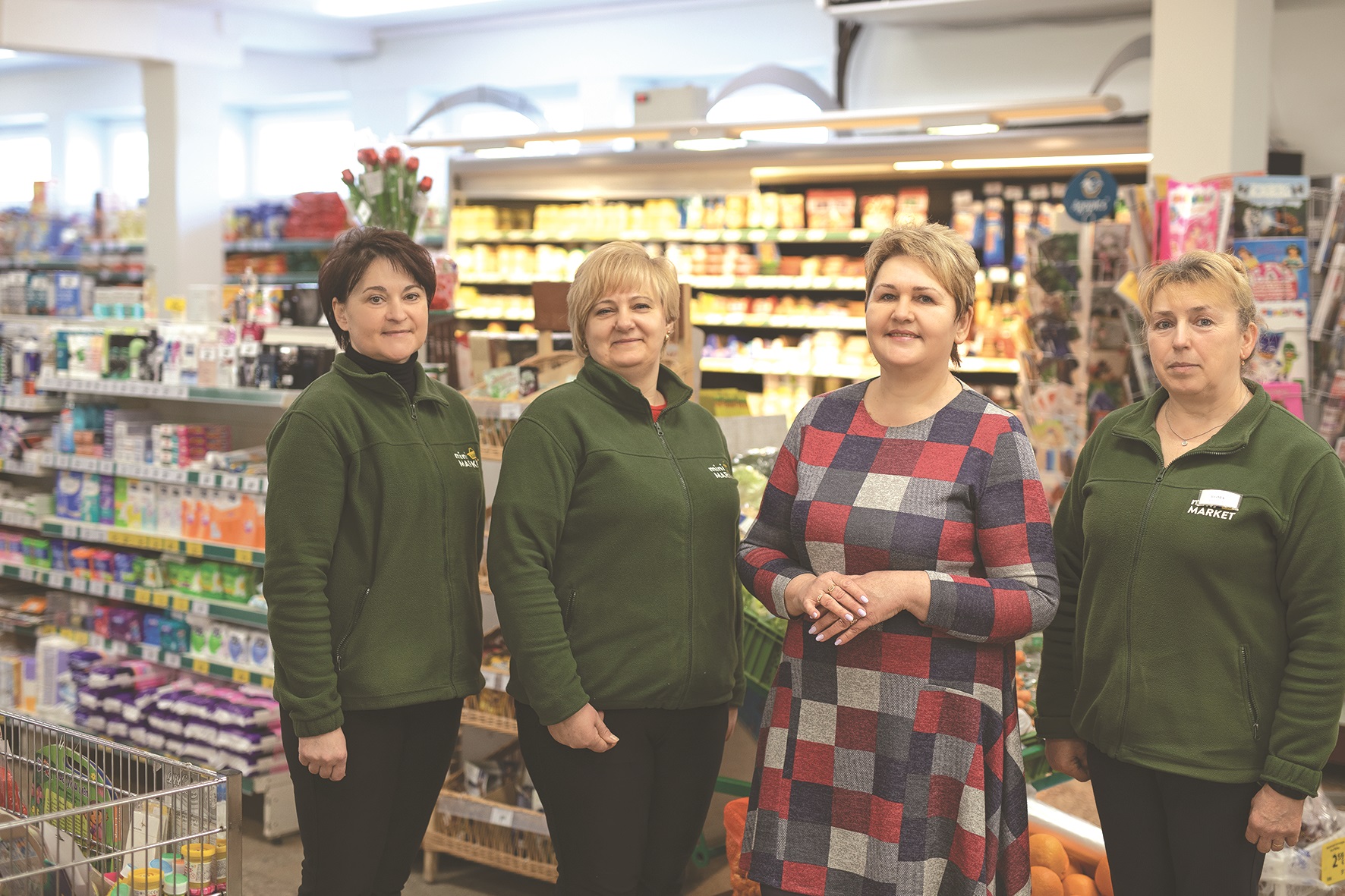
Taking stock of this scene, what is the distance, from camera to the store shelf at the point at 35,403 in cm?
523

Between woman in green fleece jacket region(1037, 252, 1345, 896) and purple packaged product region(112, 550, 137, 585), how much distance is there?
3926 millimetres

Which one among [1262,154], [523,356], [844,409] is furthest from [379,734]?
[1262,154]

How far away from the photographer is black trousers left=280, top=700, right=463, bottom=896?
2203 mm

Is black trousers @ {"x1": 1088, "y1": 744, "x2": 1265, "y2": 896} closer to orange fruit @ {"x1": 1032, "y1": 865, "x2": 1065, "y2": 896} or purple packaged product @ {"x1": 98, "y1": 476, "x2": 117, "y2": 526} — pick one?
orange fruit @ {"x1": 1032, "y1": 865, "x2": 1065, "y2": 896}

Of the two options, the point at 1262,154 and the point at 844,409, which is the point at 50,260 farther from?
the point at 844,409

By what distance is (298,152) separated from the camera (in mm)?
13062

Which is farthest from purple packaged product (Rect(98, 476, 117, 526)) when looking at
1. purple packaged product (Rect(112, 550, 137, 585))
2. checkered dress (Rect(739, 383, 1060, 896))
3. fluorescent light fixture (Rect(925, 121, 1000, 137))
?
fluorescent light fixture (Rect(925, 121, 1000, 137))

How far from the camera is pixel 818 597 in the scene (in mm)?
1870

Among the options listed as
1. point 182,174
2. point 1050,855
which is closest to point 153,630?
point 1050,855

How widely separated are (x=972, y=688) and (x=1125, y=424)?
21.1 inches

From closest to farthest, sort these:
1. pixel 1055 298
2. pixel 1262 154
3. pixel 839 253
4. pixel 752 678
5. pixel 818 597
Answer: pixel 818 597 → pixel 752 678 → pixel 1055 298 → pixel 1262 154 → pixel 839 253

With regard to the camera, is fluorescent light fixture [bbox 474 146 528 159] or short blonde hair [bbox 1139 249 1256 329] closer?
short blonde hair [bbox 1139 249 1256 329]

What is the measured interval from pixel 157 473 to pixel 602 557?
302 cm

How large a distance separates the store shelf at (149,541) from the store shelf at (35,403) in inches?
19.6
